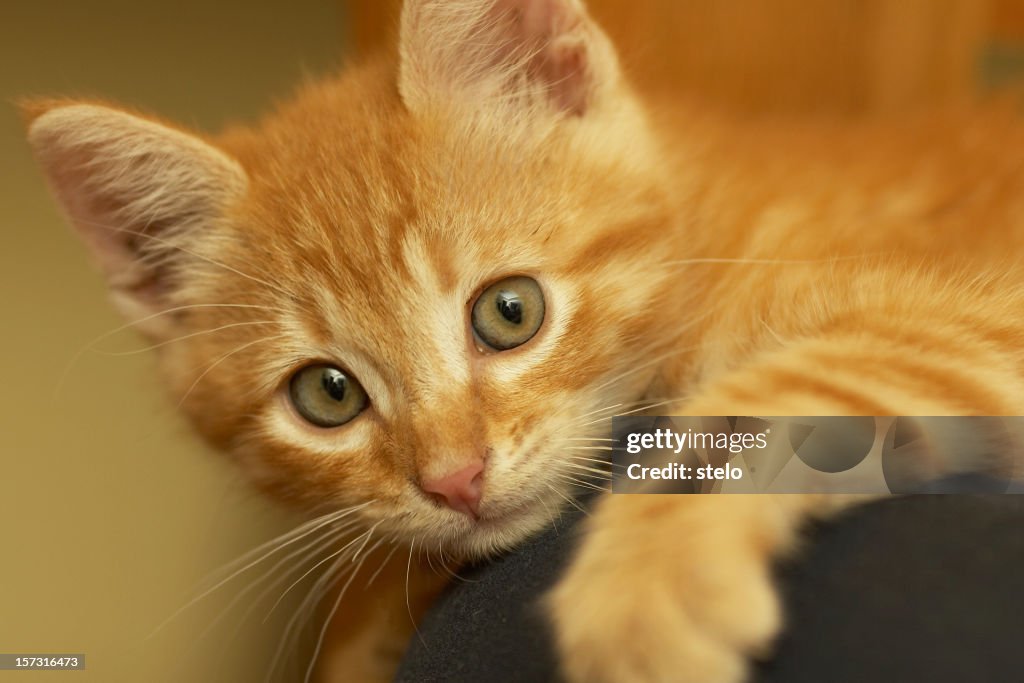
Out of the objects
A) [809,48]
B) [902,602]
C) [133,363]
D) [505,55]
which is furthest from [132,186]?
[809,48]

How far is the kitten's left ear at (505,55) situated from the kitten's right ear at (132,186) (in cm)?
28

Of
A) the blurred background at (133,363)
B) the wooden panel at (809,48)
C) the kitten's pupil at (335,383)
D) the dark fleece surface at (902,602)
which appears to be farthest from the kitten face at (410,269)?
the wooden panel at (809,48)

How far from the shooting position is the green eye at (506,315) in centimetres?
97

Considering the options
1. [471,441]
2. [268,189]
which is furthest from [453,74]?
[471,441]

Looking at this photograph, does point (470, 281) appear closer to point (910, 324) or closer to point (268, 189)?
point (268, 189)

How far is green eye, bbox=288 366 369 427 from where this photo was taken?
1.00m

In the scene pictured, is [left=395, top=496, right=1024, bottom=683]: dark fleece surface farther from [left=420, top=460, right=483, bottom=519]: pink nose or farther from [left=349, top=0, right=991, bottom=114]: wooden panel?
[left=349, top=0, right=991, bottom=114]: wooden panel

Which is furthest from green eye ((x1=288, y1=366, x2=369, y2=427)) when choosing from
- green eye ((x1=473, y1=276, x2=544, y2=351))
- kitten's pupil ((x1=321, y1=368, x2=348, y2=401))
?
green eye ((x1=473, y1=276, x2=544, y2=351))

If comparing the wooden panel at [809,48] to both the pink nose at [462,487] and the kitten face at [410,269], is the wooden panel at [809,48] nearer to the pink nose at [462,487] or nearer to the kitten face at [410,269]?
the kitten face at [410,269]

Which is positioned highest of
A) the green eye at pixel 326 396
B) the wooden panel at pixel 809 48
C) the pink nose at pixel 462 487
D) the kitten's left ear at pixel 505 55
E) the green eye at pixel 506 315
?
the wooden panel at pixel 809 48

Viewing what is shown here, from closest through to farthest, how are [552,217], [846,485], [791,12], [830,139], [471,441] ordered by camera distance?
[846,485], [471,441], [552,217], [830,139], [791,12]

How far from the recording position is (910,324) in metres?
0.90

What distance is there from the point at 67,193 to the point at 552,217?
63 centimetres

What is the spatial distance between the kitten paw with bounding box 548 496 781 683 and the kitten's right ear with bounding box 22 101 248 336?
2.30 feet
